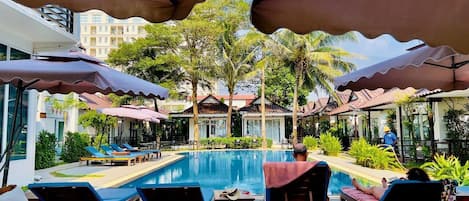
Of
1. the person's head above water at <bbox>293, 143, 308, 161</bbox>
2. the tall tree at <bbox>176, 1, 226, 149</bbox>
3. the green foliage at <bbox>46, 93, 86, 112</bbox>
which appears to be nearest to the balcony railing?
the person's head above water at <bbox>293, 143, 308, 161</bbox>

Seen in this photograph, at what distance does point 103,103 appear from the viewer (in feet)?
92.6

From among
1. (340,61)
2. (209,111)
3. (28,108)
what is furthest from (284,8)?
(209,111)

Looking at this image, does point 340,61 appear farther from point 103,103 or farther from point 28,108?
point 28,108

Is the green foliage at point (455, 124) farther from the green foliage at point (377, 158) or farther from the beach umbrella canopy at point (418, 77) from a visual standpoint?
the beach umbrella canopy at point (418, 77)

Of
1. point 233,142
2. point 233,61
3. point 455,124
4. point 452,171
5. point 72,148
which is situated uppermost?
point 233,61

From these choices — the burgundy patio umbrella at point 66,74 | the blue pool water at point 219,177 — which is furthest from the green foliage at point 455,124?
the burgundy patio umbrella at point 66,74

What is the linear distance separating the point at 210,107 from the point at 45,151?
62.9 feet

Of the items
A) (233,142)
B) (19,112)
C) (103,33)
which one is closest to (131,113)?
(19,112)

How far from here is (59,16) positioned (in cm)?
853

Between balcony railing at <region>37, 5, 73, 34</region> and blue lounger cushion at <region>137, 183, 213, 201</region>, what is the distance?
222 inches

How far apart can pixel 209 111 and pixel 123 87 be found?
87.3 ft

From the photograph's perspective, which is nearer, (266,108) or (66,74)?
(66,74)

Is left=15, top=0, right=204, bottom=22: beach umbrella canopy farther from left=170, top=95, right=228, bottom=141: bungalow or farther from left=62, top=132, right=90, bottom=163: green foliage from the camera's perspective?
left=170, top=95, right=228, bottom=141: bungalow

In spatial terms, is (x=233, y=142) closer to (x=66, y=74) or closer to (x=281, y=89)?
(x=281, y=89)
